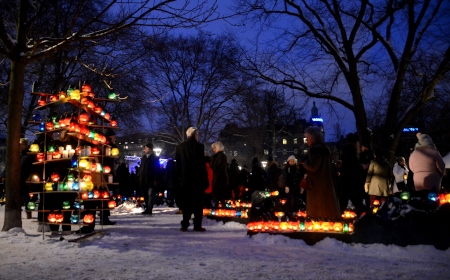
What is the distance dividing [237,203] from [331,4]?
11558 mm

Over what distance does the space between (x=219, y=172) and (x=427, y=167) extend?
5292 mm

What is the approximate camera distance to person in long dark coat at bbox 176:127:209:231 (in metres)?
10.3

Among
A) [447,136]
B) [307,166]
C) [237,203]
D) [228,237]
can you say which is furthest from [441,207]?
[447,136]

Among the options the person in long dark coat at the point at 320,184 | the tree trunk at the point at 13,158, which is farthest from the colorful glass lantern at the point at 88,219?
the person in long dark coat at the point at 320,184

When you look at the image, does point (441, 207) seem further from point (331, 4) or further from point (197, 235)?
point (331, 4)

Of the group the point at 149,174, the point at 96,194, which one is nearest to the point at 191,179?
the point at 96,194

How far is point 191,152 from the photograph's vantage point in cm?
1037

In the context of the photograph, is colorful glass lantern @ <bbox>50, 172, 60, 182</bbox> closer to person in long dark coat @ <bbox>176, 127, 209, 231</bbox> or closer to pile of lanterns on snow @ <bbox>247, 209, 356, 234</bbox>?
person in long dark coat @ <bbox>176, 127, 209, 231</bbox>

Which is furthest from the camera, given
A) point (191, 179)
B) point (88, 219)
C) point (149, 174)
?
point (149, 174)

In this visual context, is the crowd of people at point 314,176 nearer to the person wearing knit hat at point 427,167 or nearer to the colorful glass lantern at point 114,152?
the person wearing knit hat at point 427,167

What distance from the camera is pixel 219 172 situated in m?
13.1

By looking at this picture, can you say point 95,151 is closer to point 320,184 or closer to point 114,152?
point 114,152

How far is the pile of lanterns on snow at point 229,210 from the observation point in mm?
12070

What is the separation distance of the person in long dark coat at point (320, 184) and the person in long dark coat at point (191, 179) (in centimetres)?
266
